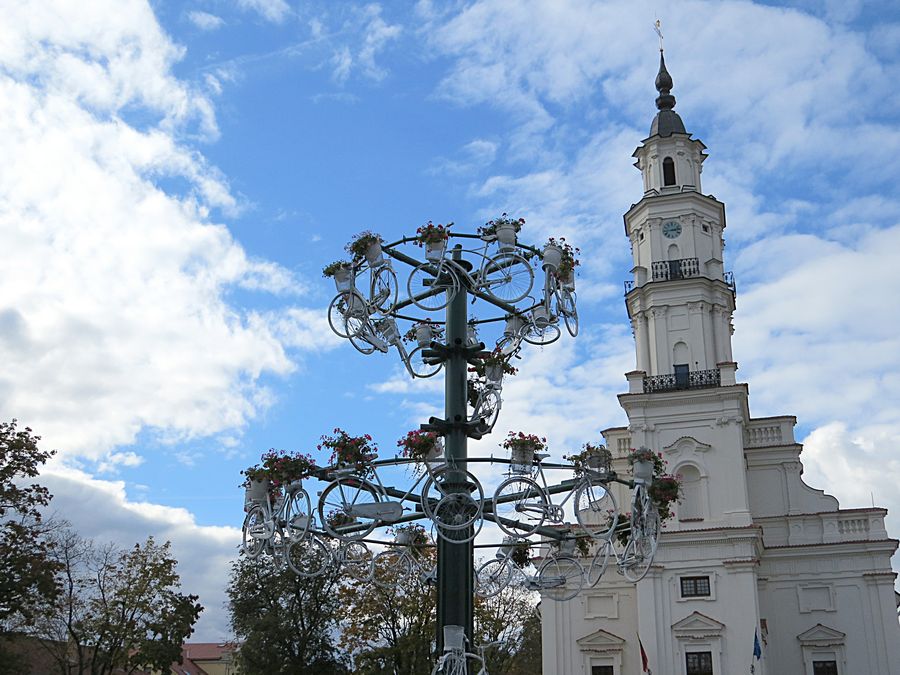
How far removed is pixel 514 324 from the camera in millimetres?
10688

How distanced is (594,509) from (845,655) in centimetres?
3149

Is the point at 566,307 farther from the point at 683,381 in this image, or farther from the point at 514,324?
the point at 683,381

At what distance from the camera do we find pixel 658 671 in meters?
35.8

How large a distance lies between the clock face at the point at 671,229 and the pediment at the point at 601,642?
691 inches

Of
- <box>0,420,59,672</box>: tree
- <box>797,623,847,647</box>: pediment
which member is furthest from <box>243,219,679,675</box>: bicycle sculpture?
<box>797,623,847,647</box>: pediment

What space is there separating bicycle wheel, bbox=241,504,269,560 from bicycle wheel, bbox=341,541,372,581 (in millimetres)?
903

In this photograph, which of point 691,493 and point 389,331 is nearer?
point 389,331

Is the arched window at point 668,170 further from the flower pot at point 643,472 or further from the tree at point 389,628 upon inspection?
the flower pot at point 643,472

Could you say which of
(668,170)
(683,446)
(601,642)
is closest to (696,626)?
(601,642)

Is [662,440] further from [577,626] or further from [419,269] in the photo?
[419,269]

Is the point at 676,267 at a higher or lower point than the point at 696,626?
higher

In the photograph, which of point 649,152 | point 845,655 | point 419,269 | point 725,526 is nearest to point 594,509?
point 419,269

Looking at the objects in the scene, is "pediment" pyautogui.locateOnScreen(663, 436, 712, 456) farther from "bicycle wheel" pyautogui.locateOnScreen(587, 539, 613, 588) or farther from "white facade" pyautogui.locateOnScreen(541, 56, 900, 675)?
"bicycle wheel" pyautogui.locateOnScreen(587, 539, 613, 588)

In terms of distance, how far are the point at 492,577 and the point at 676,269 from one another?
33.4 m
